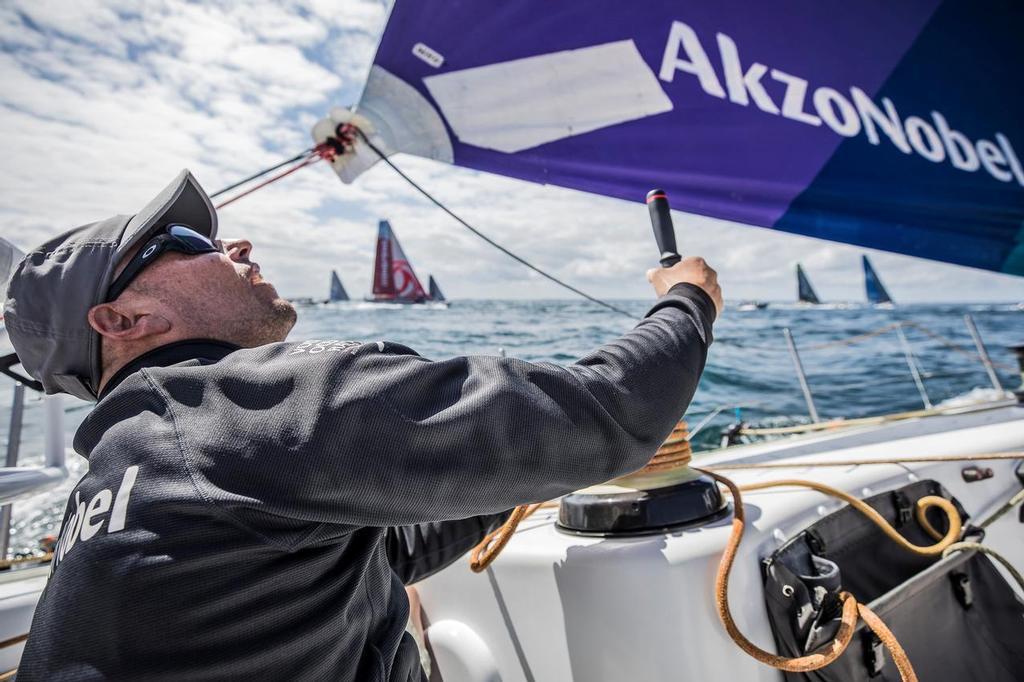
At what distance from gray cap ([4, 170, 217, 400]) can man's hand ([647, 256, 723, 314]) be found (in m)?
0.62

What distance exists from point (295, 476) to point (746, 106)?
1.21m

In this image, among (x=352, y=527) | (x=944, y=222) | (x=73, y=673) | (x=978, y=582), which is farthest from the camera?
(x=944, y=222)

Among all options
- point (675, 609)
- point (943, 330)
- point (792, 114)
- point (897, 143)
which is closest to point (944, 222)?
point (897, 143)

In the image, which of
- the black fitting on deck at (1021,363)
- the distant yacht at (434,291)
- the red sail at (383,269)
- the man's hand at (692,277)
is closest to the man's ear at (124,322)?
the man's hand at (692,277)

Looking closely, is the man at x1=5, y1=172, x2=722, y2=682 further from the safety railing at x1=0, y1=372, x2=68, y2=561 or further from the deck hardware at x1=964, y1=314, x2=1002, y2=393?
the deck hardware at x1=964, y1=314, x2=1002, y2=393

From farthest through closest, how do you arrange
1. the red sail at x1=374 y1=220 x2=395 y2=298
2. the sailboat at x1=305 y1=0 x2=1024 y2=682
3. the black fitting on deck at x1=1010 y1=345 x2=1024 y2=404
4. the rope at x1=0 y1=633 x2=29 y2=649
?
the red sail at x1=374 y1=220 x2=395 y2=298 < the black fitting on deck at x1=1010 y1=345 x2=1024 y2=404 < the sailboat at x1=305 y1=0 x2=1024 y2=682 < the rope at x1=0 y1=633 x2=29 y2=649

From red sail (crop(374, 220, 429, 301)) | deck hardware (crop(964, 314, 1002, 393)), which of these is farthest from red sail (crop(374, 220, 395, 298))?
deck hardware (crop(964, 314, 1002, 393))

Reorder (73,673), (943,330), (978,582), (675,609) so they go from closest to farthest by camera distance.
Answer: (73,673) → (675,609) → (978,582) → (943,330)

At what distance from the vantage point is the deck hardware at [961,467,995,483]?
1.08 m

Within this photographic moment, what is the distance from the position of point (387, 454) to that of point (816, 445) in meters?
1.26

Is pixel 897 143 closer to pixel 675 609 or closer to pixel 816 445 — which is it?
pixel 816 445

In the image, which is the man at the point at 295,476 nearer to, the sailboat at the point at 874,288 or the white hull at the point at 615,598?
the white hull at the point at 615,598

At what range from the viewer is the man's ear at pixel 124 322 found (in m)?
0.68

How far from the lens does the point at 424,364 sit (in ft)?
1.71
